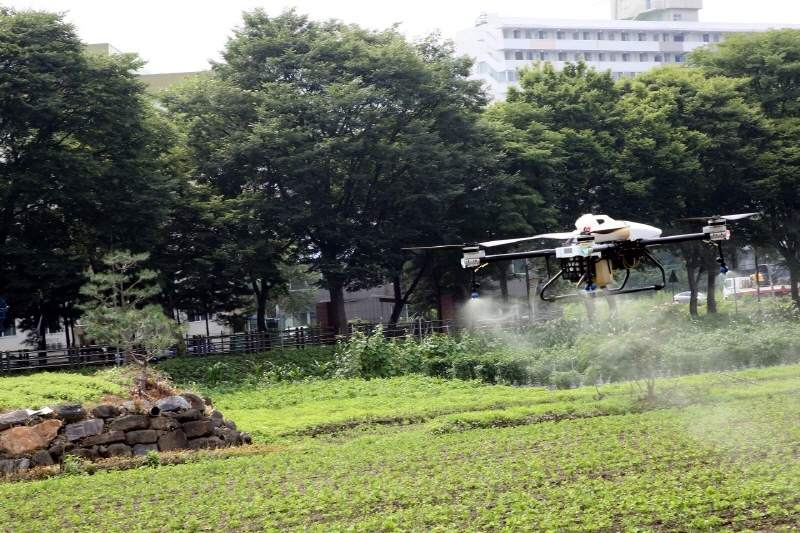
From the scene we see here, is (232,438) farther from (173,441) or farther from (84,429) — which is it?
(84,429)

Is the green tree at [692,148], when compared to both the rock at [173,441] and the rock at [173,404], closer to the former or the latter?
the rock at [173,404]

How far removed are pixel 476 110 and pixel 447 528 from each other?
33293 millimetres

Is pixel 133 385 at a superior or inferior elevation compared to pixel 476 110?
inferior

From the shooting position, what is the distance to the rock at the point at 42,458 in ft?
53.2

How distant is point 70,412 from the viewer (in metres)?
16.8

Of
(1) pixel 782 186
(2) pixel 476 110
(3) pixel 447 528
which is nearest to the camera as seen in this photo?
(3) pixel 447 528

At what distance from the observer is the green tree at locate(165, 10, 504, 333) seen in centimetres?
3719

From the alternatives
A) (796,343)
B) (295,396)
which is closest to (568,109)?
(796,343)

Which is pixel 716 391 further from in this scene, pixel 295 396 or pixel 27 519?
pixel 27 519

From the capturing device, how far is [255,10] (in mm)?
39594

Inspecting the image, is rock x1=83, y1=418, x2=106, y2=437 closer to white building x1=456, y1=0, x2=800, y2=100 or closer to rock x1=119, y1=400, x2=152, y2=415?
rock x1=119, y1=400, x2=152, y2=415

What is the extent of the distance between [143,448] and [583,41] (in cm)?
Result: 9561

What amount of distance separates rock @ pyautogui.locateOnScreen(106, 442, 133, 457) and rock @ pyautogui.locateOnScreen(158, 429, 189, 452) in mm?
605

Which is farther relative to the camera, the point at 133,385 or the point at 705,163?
the point at 705,163
